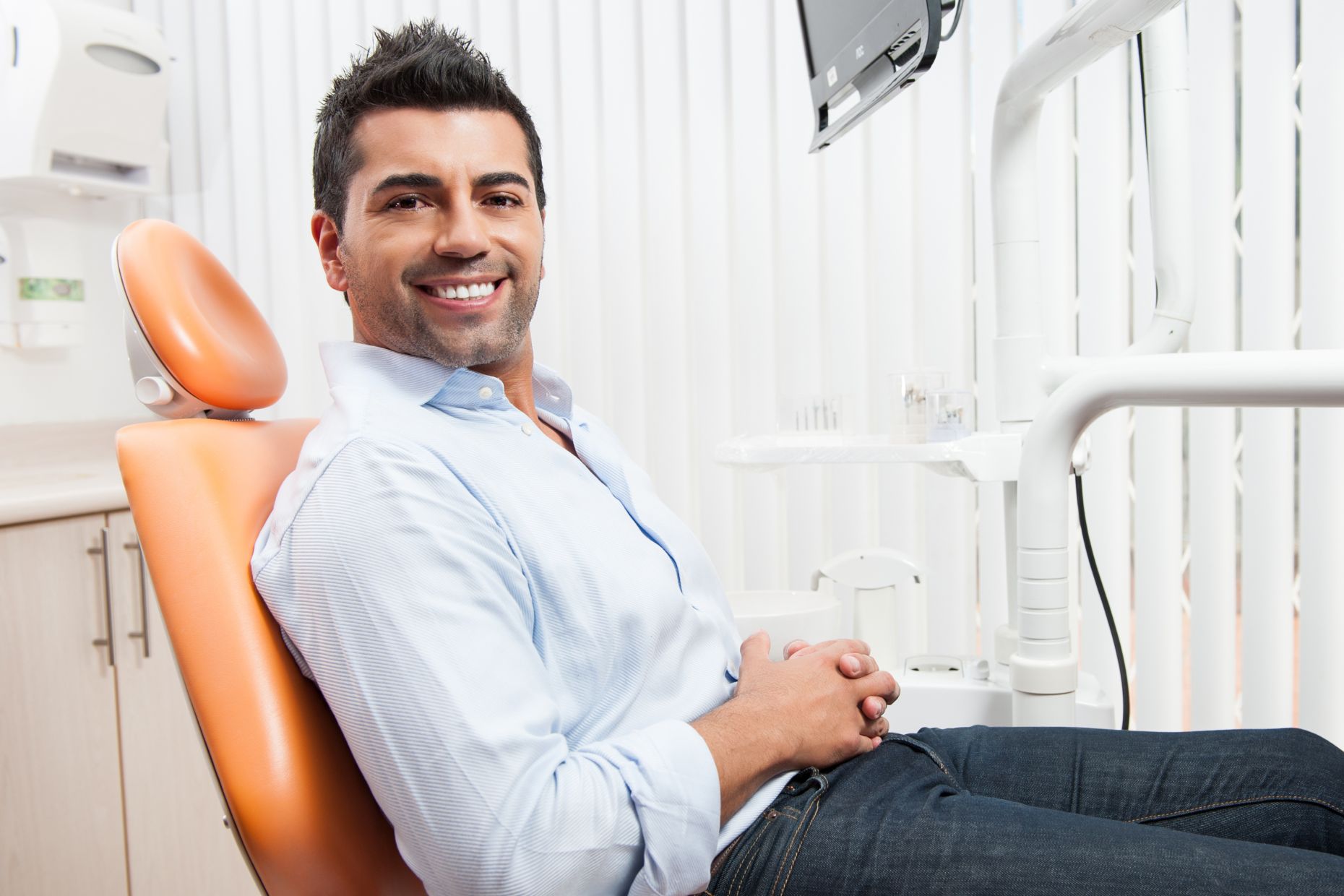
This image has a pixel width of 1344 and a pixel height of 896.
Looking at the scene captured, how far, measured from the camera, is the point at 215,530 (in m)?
0.79

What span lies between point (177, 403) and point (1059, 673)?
0.96 meters

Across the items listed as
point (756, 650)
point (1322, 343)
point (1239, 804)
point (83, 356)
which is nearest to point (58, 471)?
point (83, 356)

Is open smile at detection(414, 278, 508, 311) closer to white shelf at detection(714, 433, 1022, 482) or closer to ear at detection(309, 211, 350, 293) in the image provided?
ear at detection(309, 211, 350, 293)

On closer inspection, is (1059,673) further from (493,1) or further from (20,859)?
(493,1)

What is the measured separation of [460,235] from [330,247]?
182 mm

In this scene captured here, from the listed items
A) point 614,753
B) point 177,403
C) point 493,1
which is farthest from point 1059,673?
point 493,1

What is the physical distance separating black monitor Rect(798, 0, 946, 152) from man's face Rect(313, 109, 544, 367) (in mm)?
438

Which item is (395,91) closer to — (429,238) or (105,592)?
(429,238)

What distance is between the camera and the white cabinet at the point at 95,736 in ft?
4.98

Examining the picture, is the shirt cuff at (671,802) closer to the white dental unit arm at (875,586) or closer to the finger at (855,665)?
the finger at (855,665)

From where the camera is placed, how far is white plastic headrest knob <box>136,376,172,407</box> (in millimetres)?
905

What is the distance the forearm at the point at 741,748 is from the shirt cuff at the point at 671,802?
0.02 m

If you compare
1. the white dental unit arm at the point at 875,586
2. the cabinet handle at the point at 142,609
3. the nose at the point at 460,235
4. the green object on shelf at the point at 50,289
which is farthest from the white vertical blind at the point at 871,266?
the nose at the point at 460,235

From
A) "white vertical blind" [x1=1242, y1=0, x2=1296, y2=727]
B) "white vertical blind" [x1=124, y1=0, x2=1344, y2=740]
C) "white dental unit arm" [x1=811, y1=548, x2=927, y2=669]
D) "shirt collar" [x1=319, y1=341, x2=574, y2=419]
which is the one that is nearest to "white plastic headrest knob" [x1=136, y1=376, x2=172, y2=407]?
"shirt collar" [x1=319, y1=341, x2=574, y2=419]
